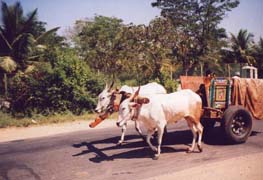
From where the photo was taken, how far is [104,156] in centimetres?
782

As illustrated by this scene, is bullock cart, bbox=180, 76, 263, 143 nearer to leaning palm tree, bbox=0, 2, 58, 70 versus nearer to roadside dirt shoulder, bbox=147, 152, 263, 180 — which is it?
roadside dirt shoulder, bbox=147, 152, 263, 180

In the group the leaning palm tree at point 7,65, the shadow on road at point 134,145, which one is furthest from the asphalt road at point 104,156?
the leaning palm tree at point 7,65

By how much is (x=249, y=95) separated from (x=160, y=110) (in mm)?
2699

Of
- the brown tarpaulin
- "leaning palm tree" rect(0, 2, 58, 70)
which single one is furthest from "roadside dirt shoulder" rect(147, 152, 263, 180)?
"leaning palm tree" rect(0, 2, 58, 70)

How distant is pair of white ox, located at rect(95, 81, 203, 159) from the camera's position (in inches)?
287

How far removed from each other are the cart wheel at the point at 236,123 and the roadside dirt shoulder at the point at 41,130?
5607 mm

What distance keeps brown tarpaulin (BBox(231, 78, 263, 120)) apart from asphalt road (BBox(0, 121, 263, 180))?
2.90 feet

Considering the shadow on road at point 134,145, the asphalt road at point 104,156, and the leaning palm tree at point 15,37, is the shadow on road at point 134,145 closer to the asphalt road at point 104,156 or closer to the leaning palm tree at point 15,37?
the asphalt road at point 104,156

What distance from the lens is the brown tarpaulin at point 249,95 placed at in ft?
27.7

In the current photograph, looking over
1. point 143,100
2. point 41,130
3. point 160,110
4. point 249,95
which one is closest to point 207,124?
point 249,95

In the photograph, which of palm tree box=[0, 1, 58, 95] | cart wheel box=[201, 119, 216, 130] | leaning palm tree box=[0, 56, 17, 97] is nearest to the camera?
cart wheel box=[201, 119, 216, 130]

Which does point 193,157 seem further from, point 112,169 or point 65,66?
point 65,66

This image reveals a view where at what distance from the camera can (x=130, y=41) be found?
24781 millimetres

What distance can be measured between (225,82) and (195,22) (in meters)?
24.9
